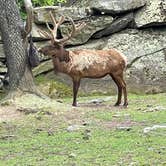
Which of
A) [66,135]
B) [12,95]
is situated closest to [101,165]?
[66,135]

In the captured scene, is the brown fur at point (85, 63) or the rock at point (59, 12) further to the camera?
the rock at point (59, 12)

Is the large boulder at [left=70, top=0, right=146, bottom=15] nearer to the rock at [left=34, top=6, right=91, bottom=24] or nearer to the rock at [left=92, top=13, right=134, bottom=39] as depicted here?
the rock at [left=92, top=13, right=134, bottom=39]

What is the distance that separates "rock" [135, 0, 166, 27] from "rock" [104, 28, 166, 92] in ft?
1.13

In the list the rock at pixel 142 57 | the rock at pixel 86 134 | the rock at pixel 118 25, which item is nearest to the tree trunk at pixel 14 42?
the rock at pixel 86 134

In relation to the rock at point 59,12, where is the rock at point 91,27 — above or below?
below

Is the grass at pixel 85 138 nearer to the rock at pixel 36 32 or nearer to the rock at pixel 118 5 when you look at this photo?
the rock at pixel 36 32

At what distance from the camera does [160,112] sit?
39.0ft

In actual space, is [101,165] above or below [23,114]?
above

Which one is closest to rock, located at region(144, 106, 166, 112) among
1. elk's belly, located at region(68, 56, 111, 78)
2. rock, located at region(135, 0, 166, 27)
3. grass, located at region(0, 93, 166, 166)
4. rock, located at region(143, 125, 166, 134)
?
grass, located at region(0, 93, 166, 166)

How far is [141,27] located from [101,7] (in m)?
1.40

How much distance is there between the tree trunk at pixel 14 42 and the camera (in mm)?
12812

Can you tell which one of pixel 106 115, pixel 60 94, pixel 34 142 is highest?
pixel 34 142

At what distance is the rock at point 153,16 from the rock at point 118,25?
238 mm

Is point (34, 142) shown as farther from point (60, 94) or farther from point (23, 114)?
point (60, 94)
